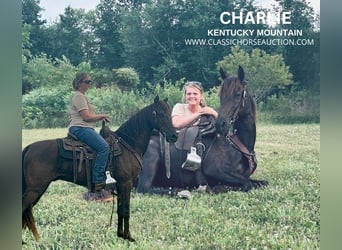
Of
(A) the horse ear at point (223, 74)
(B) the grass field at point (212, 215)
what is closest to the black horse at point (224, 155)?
(A) the horse ear at point (223, 74)

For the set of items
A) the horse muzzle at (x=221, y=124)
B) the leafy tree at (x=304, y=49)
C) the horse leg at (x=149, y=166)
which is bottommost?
the horse leg at (x=149, y=166)

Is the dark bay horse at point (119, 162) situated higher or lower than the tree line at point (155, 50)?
lower

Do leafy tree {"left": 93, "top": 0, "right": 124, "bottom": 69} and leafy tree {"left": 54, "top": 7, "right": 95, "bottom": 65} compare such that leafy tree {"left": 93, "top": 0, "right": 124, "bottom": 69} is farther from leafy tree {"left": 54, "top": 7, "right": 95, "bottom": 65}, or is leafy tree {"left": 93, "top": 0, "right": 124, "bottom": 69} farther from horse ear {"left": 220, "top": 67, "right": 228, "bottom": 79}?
horse ear {"left": 220, "top": 67, "right": 228, "bottom": 79}

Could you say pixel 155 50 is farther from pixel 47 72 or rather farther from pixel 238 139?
pixel 238 139

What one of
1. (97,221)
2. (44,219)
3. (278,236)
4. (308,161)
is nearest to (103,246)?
(97,221)

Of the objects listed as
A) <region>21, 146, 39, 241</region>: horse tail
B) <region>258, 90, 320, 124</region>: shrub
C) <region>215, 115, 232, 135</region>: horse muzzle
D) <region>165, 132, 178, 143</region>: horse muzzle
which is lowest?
<region>21, 146, 39, 241</region>: horse tail

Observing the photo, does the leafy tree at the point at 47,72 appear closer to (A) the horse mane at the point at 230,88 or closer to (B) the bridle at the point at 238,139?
(A) the horse mane at the point at 230,88

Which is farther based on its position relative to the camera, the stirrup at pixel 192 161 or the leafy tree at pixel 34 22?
the stirrup at pixel 192 161

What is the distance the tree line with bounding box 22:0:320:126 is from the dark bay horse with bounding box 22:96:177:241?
0.30 metres

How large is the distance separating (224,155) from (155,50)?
112 cm

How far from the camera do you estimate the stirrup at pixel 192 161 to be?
4.73 metres

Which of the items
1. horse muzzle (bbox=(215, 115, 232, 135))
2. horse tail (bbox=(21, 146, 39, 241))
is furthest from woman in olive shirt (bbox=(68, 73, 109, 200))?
horse muzzle (bbox=(215, 115, 232, 135))

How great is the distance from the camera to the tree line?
465cm

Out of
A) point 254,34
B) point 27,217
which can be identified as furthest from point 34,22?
point 254,34
